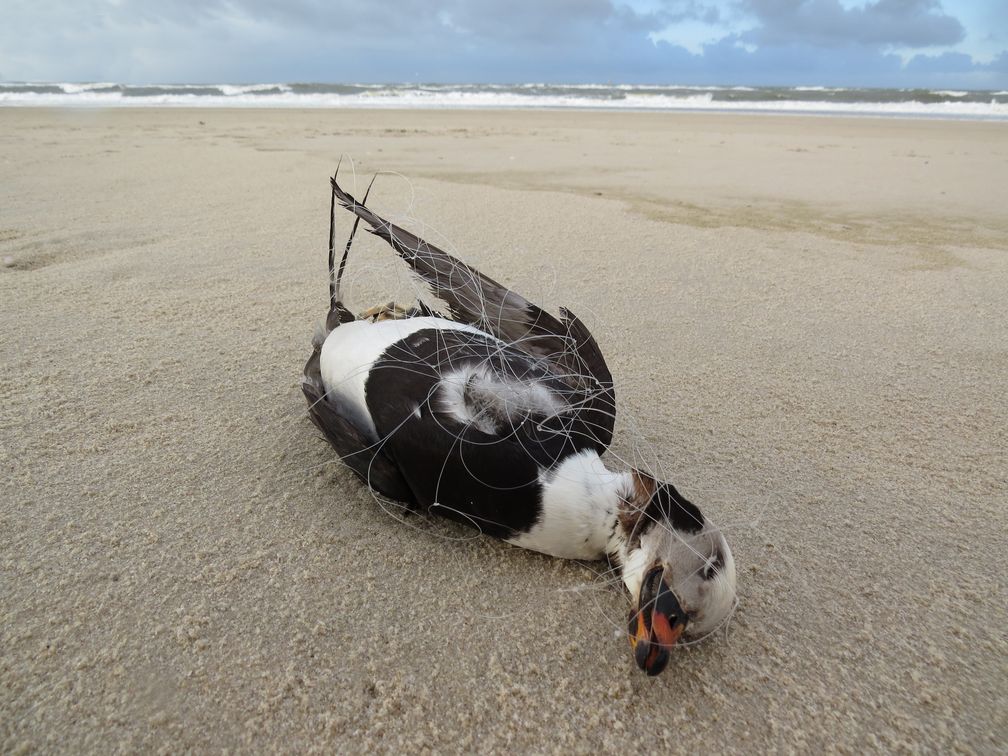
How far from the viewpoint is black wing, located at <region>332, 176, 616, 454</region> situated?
1.75 meters

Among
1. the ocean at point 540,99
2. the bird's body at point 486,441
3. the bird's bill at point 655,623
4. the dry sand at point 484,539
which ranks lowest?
the ocean at point 540,99

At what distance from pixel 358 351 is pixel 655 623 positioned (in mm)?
1046

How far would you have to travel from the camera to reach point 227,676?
4.10 feet

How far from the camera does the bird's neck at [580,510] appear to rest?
1.46 metres

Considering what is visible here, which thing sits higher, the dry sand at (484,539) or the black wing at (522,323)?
the black wing at (522,323)

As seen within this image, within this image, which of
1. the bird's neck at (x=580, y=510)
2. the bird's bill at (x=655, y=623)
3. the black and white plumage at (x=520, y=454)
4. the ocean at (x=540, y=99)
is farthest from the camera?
the ocean at (x=540, y=99)

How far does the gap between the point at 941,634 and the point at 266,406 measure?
191cm

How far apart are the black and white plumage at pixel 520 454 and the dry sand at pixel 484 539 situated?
0.39 feet

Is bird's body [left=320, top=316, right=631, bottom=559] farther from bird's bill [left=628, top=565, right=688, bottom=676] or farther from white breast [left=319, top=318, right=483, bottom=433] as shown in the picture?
bird's bill [left=628, top=565, right=688, bottom=676]

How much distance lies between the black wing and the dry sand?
0.98ft

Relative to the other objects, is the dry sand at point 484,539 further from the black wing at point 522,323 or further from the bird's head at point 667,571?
the black wing at point 522,323

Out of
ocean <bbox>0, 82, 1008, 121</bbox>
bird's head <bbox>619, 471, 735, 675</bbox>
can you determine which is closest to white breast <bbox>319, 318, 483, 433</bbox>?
bird's head <bbox>619, 471, 735, 675</bbox>

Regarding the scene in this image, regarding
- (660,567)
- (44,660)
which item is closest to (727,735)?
(660,567)

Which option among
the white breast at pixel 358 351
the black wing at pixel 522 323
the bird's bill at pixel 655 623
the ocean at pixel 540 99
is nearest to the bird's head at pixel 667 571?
the bird's bill at pixel 655 623
